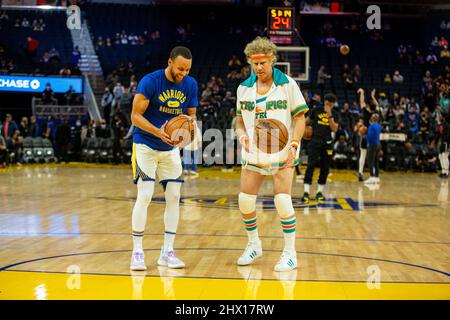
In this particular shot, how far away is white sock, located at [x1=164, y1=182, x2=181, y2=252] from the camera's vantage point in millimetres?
6188

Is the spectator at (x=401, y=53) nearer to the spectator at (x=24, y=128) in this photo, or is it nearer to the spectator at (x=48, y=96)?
the spectator at (x=48, y=96)

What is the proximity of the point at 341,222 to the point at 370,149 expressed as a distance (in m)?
8.00

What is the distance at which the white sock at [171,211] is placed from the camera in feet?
20.3

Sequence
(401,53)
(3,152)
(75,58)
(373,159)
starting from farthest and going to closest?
(401,53)
(75,58)
(3,152)
(373,159)

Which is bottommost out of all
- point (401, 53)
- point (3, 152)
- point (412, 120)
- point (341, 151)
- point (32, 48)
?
point (341, 151)

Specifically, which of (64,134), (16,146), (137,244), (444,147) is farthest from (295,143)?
(64,134)

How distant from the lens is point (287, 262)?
598 centimetres

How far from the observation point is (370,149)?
1695cm

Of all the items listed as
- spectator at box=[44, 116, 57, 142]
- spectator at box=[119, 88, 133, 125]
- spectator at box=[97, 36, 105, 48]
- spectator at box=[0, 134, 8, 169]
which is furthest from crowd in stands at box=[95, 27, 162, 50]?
spectator at box=[0, 134, 8, 169]

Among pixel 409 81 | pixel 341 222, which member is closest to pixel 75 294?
pixel 341 222

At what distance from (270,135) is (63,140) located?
19151mm

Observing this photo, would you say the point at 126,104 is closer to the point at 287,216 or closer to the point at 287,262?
the point at 287,216

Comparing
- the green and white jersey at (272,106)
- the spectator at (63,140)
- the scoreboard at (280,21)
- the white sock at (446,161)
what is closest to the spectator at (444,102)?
the white sock at (446,161)

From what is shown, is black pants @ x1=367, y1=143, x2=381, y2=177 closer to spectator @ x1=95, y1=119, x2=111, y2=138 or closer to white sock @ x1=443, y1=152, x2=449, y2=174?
white sock @ x1=443, y1=152, x2=449, y2=174
